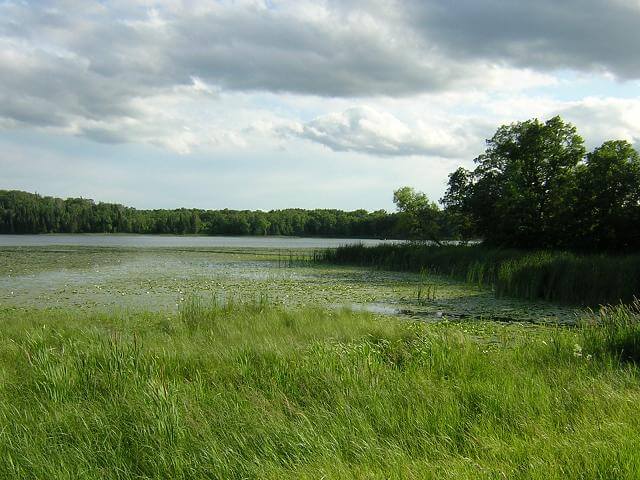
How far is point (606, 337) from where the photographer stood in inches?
278

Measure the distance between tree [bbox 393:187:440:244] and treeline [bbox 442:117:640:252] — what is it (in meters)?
5.97

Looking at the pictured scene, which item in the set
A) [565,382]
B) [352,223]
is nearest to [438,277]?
[565,382]

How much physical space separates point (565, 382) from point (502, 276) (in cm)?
1297

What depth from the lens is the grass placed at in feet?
11.6

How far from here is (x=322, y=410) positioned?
4410mm

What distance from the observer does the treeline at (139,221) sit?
107 m

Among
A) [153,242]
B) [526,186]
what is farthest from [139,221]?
[526,186]

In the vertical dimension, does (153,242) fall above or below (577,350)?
below

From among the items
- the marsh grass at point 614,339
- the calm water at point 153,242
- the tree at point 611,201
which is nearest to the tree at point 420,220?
the calm water at point 153,242

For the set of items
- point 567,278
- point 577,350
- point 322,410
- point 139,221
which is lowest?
point 322,410

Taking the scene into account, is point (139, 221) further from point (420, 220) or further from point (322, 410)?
point (322, 410)

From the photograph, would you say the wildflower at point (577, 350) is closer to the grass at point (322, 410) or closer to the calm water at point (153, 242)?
the grass at point (322, 410)

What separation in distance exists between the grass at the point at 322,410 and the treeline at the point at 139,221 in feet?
307

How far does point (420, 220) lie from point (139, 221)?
294ft
